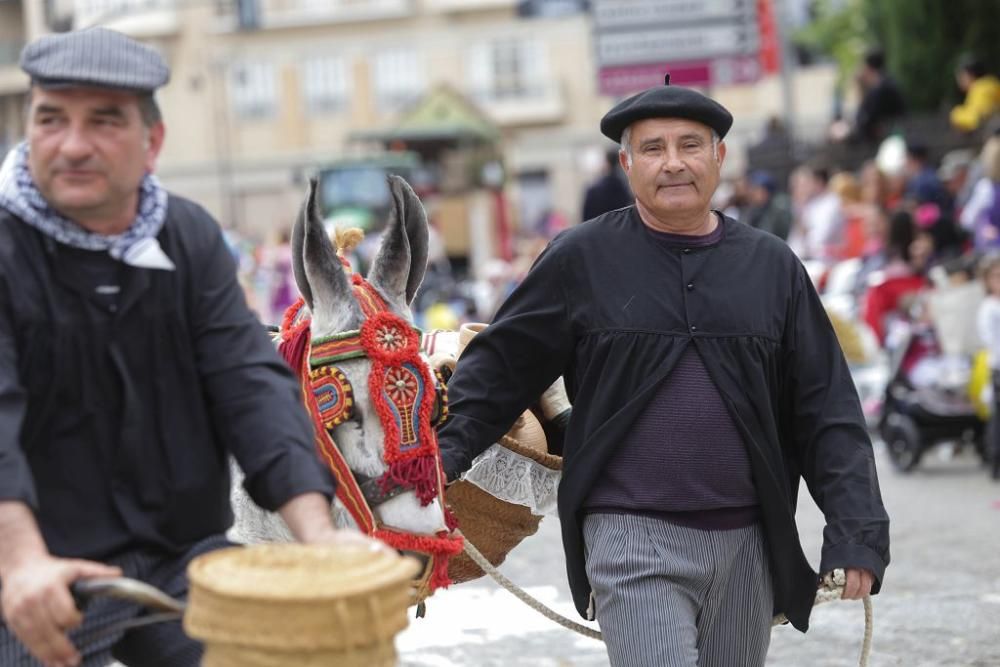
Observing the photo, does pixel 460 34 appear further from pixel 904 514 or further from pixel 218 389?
pixel 218 389

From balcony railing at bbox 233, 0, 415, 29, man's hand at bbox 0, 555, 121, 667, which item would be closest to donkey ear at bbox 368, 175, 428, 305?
man's hand at bbox 0, 555, 121, 667

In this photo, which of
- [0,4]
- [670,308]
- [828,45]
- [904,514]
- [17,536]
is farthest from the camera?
[0,4]

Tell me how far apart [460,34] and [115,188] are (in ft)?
176

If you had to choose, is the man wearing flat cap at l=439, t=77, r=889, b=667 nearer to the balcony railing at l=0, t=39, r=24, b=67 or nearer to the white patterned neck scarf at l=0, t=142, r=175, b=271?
the white patterned neck scarf at l=0, t=142, r=175, b=271

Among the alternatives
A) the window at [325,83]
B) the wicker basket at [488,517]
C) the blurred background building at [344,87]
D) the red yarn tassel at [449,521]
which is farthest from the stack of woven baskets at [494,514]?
the window at [325,83]

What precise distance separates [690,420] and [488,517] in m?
0.93

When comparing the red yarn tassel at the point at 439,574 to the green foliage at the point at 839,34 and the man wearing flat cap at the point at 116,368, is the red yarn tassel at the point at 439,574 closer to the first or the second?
the man wearing flat cap at the point at 116,368

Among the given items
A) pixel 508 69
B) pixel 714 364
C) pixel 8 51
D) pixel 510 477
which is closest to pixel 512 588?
pixel 510 477

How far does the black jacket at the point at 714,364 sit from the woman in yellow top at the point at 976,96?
13.4 meters

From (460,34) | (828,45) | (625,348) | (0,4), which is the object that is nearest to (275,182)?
(460,34)

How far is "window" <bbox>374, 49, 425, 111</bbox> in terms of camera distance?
55938 mm

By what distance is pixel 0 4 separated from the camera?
59.8 metres

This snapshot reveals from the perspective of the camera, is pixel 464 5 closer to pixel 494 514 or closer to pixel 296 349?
pixel 494 514

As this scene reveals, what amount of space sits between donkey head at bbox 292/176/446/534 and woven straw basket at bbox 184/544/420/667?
54.5 inches
